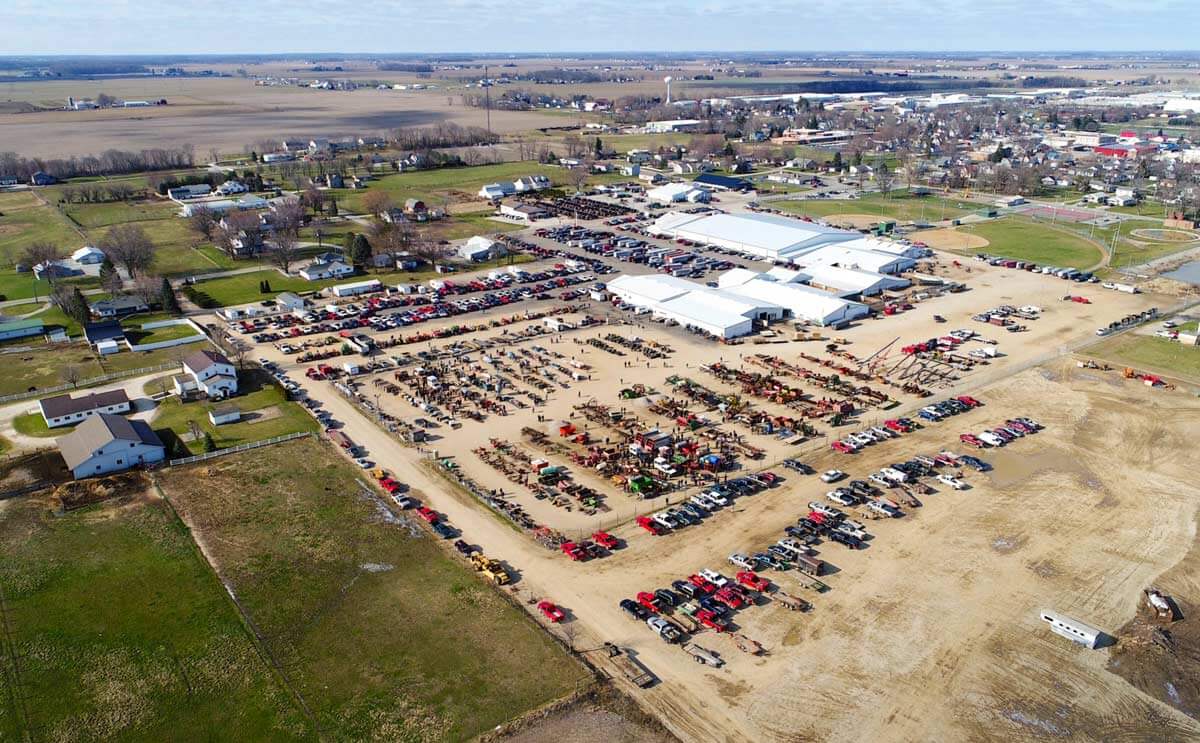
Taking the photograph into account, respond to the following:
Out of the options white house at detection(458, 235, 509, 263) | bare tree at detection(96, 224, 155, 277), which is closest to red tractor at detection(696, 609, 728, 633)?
white house at detection(458, 235, 509, 263)

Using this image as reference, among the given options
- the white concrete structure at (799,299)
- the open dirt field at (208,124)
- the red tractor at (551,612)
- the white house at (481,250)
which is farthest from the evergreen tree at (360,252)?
the open dirt field at (208,124)

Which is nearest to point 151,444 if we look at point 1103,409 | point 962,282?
point 1103,409

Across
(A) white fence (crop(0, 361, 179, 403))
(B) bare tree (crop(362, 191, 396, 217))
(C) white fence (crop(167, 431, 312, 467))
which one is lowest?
(C) white fence (crop(167, 431, 312, 467))

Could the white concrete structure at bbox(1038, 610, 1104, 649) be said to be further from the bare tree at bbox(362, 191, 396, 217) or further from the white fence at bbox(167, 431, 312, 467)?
the bare tree at bbox(362, 191, 396, 217)

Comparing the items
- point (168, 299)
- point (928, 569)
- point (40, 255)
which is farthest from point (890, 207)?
point (40, 255)

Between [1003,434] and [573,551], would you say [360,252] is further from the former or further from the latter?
[1003,434]

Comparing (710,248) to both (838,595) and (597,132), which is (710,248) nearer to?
(838,595)

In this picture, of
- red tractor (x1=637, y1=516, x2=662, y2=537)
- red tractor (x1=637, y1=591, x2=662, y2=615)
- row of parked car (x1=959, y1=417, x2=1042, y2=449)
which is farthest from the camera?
row of parked car (x1=959, y1=417, x2=1042, y2=449)
